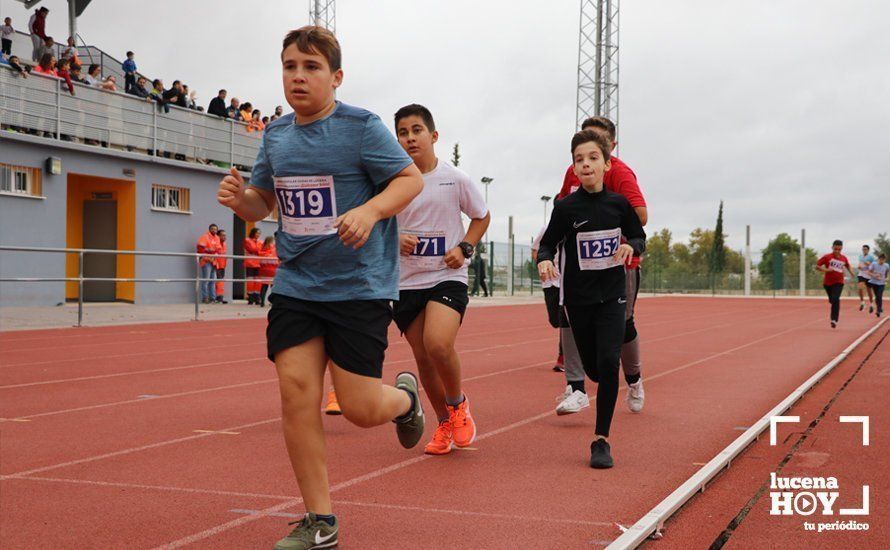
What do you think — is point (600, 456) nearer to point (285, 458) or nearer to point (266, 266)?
point (285, 458)

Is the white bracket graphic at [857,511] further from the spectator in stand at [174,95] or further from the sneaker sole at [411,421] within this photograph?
the spectator in stand at [174,95]

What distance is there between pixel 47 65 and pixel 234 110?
6875 mm

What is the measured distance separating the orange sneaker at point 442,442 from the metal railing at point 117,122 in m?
17.4

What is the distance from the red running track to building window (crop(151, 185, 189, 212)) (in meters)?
14.0

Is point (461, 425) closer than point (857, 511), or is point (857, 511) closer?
point (857, 511)

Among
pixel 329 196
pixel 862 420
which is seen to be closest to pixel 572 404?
pixel 862 420

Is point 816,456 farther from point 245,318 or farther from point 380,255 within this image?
point 245,318

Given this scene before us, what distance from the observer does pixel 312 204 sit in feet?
12.6

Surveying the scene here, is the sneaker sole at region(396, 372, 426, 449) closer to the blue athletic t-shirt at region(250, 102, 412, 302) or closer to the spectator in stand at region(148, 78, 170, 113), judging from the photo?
the blue athletic t-shirt at region(250, 102, 412, 302)

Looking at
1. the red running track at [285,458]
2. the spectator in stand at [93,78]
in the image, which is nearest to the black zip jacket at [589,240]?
the red running track at [285,458]

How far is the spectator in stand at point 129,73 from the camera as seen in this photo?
79.8 feet

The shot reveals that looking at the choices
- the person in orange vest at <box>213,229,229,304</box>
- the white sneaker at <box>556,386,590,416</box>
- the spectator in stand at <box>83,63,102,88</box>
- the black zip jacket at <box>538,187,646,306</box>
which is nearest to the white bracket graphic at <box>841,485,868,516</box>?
the black zip jacket at <box>538,187,646,306</box>

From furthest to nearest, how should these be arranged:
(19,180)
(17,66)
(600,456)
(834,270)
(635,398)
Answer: (19,180)
(17,66)
(834,270)
(635,398)
(600,456)

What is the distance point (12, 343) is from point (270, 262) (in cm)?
907
